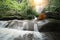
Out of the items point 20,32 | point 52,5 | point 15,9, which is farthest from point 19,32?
point 52,5

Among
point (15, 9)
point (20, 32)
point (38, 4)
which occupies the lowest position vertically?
point (20, 32)

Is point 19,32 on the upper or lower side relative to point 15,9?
lower

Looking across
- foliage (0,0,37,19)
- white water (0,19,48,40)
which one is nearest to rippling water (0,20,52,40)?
white water (0,19,48,40)

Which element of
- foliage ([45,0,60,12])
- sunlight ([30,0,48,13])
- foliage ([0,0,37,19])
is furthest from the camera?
sunlight ([30,0,48,13])

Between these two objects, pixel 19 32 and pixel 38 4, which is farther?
pixel 38 4

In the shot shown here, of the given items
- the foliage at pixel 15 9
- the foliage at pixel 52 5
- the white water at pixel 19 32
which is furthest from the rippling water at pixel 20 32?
the foliage at pixel 52 5

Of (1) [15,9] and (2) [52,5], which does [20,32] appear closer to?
(1) [15,9]

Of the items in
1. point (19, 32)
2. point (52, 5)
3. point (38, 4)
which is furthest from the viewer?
point (38, 4)

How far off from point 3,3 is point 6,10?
467 millimetres

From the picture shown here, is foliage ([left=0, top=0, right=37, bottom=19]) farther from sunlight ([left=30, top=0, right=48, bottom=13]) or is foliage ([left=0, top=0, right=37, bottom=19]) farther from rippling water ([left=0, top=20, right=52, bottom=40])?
rippling water ([left=0, top=20, right=52, bottom=40])

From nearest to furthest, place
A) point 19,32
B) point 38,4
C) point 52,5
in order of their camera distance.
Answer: point 19,32 → point 52,5 → point 38,4

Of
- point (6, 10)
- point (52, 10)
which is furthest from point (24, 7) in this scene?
point (52, 10)

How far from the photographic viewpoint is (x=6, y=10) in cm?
811

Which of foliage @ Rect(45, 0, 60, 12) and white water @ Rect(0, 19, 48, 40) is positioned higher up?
foliage @ Rect(45, 0, 60, 12)
